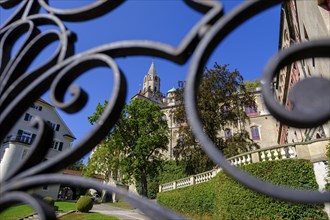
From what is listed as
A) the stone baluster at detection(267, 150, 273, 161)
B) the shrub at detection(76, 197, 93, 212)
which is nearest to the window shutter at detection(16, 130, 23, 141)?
the shrub at detection(76, 197, 93, 212)

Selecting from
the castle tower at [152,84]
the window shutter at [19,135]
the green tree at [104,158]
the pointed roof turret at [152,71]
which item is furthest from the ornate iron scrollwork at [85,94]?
the pointed roof turret at [152,71]

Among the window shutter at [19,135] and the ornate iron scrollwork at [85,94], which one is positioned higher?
the window shutter at [19,135]

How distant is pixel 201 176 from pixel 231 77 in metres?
9.69

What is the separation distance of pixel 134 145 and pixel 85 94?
85.8ft

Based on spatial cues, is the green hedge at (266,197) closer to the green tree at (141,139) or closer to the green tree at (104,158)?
the green tree at (141,139)

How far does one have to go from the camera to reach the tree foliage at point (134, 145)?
25.5 metres

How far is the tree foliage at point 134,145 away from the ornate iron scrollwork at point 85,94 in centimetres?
2458

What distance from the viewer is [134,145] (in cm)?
2666

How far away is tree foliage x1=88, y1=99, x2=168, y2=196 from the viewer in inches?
1005

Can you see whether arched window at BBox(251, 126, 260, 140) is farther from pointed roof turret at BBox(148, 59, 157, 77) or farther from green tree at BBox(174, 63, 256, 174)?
pointed roof turret at BBox(148, 59, 157, 77)

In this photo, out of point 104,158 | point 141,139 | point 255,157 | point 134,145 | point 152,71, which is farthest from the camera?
point 152,71

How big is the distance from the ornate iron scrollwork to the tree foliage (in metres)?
24.6

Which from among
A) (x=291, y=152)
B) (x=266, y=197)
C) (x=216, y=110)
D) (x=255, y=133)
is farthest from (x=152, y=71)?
(x=266, y=197)

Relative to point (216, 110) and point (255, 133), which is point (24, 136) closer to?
point (216, 110)
